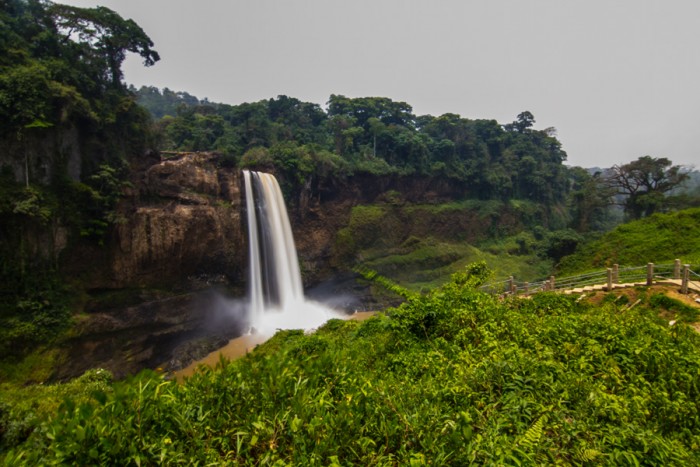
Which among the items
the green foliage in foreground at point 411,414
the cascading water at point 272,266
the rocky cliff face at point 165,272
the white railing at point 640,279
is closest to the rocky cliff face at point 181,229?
the rocky cliff face at point 165,272

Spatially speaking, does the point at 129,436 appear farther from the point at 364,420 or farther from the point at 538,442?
the point at 538,442

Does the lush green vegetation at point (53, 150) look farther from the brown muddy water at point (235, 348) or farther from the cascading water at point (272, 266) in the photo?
the cascading water at point (272, 266)

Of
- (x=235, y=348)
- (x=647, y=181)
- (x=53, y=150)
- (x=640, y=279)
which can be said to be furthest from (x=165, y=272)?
(x=647, y=181)

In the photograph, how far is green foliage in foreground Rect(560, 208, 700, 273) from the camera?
1505 centimetres

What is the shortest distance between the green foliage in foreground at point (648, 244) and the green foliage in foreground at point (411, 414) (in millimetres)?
13750

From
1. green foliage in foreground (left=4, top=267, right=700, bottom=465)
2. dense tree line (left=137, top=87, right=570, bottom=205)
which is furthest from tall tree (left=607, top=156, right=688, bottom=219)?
green foliage in foreground (left=4, top=267, right=700, bottom=465)

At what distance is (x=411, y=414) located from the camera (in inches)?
113

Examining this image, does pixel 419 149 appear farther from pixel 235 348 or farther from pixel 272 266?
pixel 235 348

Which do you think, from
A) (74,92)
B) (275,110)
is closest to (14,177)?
(74,92)

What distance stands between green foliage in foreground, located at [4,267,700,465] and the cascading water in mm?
18550

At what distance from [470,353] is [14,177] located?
18.3 m

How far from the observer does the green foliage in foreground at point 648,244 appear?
15047 mm

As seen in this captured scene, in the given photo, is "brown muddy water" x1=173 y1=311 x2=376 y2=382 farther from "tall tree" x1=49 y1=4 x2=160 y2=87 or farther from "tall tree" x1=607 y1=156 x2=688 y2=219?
"tall tree" x1=607 y1=156 x2=688 y2=219

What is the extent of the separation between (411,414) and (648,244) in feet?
64.3
